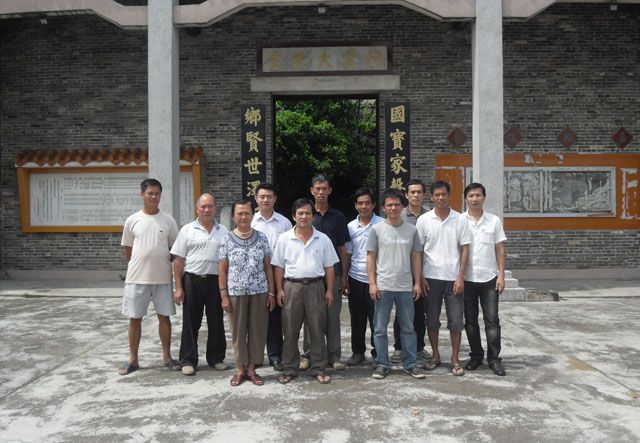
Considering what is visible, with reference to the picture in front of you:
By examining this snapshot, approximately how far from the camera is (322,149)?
1978 centimetres

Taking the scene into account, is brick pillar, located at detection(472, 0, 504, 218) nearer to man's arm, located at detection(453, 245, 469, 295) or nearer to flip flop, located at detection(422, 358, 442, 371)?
man's arm, located at detection(453, 245, 469, 295)

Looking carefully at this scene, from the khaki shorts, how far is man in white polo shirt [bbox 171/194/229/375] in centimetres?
10

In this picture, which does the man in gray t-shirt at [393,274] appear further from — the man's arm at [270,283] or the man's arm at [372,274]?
the man's arm at [270,283]

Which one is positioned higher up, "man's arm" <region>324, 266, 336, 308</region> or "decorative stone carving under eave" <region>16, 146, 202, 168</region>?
"decorative stone carving under eave" <region>16, 146, 202, 168</region>

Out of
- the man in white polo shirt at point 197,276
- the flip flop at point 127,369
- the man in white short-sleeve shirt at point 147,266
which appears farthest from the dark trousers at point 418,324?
the flip flop at point 127,369

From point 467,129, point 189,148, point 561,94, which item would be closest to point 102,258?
point 189,148

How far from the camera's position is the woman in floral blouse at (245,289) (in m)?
4.27

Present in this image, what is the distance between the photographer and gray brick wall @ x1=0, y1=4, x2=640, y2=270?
10297mm

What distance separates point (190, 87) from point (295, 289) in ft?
23.6

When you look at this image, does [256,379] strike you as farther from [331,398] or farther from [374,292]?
[374,292]

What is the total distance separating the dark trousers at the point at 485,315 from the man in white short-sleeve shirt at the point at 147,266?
7.61 feet

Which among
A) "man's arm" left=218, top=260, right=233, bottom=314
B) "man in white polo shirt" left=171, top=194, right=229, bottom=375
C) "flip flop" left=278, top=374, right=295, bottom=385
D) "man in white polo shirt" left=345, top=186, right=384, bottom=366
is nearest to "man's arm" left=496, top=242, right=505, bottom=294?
"man in white polo shirt" left=345, top=186, right=384, bottom=366

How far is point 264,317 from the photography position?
433cm

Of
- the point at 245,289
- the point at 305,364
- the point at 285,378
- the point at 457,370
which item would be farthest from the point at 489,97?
the point at 285,378
